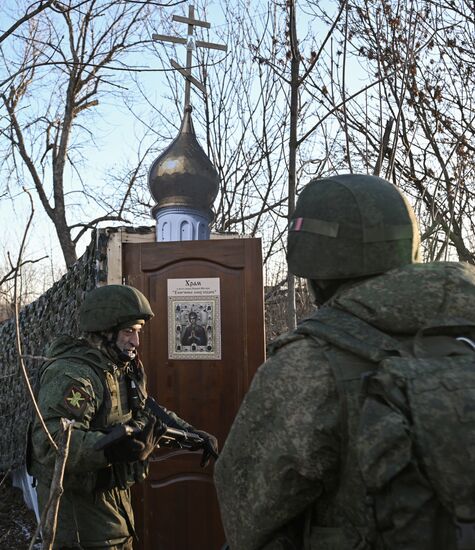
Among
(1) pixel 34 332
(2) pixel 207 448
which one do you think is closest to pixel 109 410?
(2) pixel 207 448

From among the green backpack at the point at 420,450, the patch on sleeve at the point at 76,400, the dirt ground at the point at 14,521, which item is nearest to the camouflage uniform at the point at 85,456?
the patch on sleeve at the point at 76,400

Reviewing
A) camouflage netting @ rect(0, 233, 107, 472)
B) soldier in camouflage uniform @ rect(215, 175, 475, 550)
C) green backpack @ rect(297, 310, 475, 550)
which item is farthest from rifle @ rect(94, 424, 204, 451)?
camouflage netting @ rect(0, 233, 107, 472)

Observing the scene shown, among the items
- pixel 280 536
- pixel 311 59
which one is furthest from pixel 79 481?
pixel 311 59

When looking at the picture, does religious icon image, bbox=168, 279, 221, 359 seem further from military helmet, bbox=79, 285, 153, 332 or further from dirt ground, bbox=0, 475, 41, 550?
dirt ground, bbox=0, 475, 41, 550

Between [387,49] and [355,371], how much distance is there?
3.88 metres

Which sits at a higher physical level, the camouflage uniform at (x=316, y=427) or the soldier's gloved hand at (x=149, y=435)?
the camouflage uniform at (x=316, y=427)

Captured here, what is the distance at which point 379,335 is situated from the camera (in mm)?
1464

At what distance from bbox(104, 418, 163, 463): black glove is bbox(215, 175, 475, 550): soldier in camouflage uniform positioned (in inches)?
40.4

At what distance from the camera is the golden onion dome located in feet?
18.8

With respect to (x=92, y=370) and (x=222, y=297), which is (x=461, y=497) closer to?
(x=92, y=370)

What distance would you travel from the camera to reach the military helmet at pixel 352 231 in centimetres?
161

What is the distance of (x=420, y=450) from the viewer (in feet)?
4.16

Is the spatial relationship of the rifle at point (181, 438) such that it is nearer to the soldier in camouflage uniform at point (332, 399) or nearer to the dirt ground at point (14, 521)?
the soldier in camouflage uniform at point (332, 399)

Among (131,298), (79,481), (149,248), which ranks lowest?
(79,481)
